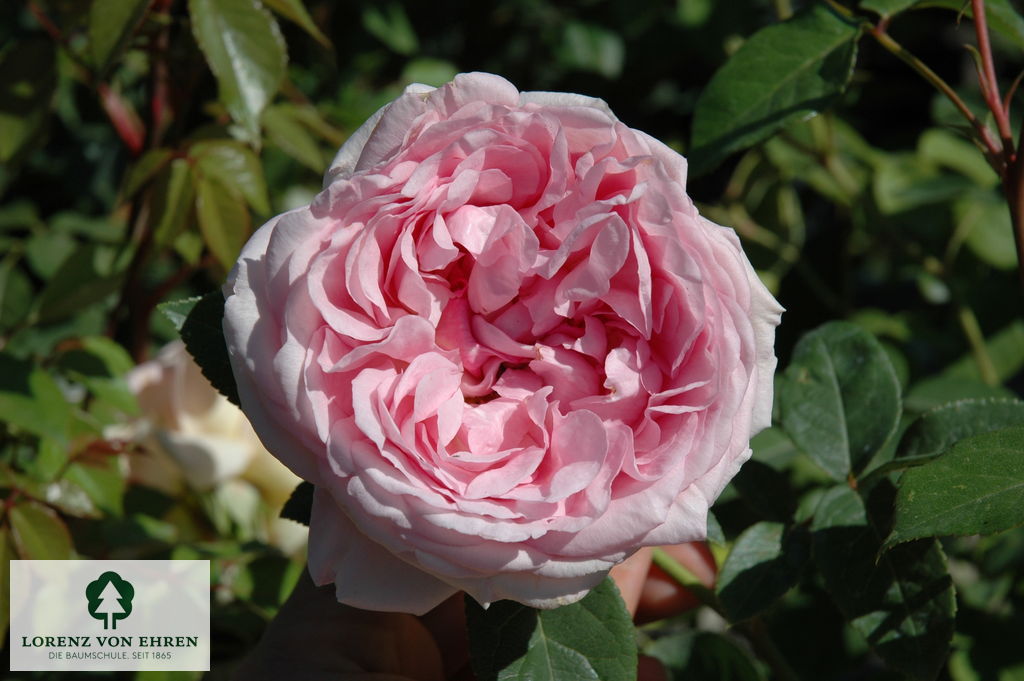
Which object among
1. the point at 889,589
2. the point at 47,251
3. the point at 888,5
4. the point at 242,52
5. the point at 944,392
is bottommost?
the point at 47,251

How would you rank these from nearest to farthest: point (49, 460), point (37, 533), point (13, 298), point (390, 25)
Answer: point (37, 533) < point (49, 460) < point (13, 298) < point (390, 25)

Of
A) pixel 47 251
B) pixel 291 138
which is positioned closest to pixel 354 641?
pixel 291 138

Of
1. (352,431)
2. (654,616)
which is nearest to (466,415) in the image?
(352,431)

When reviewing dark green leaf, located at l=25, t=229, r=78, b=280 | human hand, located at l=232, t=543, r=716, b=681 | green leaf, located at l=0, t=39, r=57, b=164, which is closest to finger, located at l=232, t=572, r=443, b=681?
human hand, located at l=232, t=543, r=716, b=681

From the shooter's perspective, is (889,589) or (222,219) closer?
(889,589)

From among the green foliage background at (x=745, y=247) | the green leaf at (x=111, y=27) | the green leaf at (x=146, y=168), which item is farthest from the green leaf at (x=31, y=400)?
the green leaf at (x=111, y=27)

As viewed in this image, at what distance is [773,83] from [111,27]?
2.05ft

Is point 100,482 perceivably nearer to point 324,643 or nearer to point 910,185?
point 324,643

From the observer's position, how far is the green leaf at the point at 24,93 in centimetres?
111

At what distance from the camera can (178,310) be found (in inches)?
31.1

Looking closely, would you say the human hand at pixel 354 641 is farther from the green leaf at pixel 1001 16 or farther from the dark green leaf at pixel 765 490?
the green leaf at pixel 1001 16

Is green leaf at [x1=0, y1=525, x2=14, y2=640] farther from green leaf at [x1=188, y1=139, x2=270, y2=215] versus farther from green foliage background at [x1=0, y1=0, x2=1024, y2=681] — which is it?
green leaf at [x1=188, y1=139, x2=270, y2=215]

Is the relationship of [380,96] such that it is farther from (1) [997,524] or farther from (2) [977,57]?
(1) [997,524]

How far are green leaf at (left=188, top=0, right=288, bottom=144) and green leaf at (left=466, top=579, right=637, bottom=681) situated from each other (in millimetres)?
542
